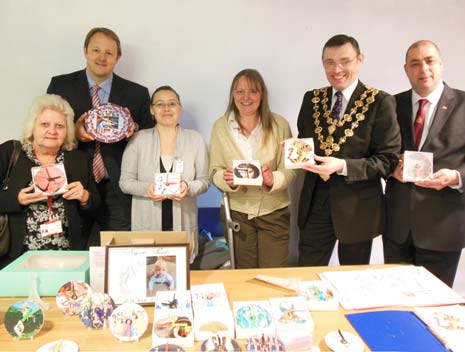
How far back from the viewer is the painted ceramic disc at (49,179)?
1.99 m

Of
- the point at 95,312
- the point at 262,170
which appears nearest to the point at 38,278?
the point at 95,312

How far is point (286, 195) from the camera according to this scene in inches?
103

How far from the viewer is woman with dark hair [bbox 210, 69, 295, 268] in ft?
8.04

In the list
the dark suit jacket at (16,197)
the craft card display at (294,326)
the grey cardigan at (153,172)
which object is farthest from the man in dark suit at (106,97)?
the craft card display at (294,326)

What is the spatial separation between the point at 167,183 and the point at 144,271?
0.86 m

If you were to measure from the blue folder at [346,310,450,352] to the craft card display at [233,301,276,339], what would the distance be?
339 millimetres

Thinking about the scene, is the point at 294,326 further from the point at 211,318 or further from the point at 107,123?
the point at 107,123

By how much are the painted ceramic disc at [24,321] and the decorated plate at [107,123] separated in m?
1.31

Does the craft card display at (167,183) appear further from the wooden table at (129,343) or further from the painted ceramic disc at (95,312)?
the painted ceramic disc at (95,312)

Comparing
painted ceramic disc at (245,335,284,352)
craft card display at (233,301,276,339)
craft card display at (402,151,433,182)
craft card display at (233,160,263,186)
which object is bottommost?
painted ceramic disc at (245,335,284,352)

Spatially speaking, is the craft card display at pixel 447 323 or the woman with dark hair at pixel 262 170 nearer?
the craft card display at pixel 447 323

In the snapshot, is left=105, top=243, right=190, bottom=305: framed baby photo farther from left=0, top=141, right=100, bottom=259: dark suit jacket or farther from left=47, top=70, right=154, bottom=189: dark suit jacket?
left=47, top=70, right=154, bottom=189: dark suit jacket

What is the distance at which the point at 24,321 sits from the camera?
1.29 metres

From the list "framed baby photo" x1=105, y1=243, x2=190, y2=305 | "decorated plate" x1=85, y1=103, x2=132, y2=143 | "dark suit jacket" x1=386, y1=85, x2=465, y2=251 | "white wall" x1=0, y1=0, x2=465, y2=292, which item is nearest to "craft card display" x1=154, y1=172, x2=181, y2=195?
"decorated plate" x1=85, y1=103, x2=132, y2=143
